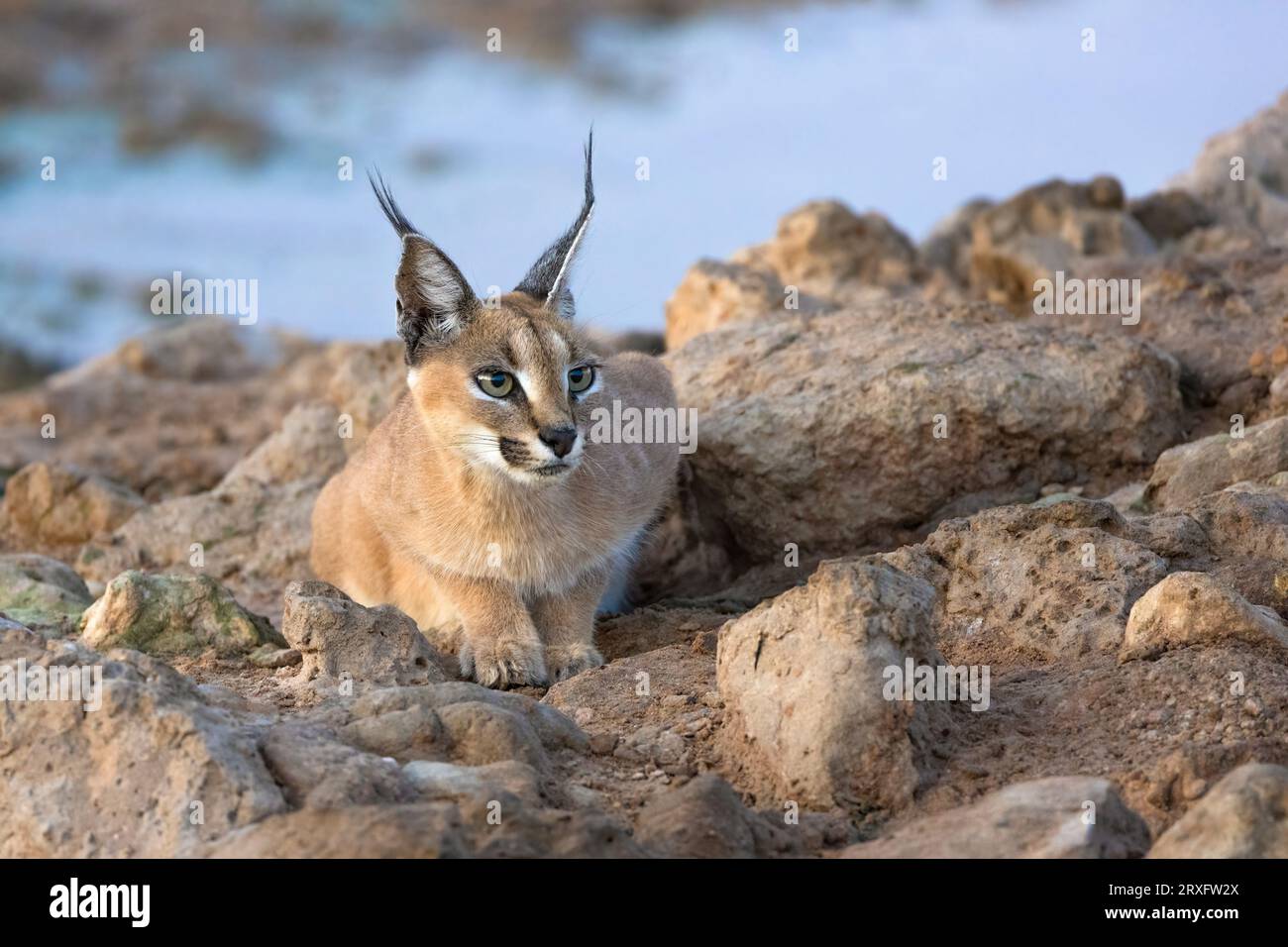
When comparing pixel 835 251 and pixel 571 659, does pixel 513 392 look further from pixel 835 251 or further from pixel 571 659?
pixel 835 251

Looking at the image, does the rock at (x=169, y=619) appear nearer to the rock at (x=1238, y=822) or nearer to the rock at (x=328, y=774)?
the rock at (x=328, y=774)

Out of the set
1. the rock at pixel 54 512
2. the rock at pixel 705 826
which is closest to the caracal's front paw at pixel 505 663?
the rock at pixel 705 826

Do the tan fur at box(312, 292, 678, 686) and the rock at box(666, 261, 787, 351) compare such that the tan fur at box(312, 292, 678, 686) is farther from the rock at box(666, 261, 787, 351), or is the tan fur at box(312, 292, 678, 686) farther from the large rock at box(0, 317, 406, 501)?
the rock at box(666, 261, 787, 351)

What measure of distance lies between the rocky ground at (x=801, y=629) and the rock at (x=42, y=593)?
2 centimetres

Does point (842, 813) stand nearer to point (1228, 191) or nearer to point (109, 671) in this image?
point (109, 671)

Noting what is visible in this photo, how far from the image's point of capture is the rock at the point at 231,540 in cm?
991

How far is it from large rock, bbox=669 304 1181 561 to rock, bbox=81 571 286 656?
9.63ft

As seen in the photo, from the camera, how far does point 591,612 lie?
7.86 metres

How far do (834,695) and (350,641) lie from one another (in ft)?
7.57

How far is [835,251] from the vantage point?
1338 centimetres

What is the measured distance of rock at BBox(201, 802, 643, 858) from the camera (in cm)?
409

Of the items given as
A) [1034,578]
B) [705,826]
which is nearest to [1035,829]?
[705,826]

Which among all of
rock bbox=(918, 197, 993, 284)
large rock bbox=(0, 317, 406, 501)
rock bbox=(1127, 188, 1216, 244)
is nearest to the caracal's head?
large rock bbox=(0, 317, 406, 501)
